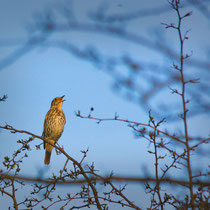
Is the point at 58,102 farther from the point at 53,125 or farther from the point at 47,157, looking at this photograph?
the point at 47,157

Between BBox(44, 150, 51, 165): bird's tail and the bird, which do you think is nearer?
the bird

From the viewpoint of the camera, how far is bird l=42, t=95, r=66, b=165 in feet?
29.0

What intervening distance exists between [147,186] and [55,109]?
245 inches

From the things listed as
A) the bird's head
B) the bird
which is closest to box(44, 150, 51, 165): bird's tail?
the bird

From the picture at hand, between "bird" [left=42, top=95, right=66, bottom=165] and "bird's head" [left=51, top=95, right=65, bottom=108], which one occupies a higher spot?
"bird's head" [left=51, top=95, right=65, bottom=108]

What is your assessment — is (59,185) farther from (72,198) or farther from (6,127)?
(6,127)

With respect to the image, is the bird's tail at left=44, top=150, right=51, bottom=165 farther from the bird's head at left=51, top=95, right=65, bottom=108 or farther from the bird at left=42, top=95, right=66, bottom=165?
the bird's head at left=51, top=95, right=65, bottom=108

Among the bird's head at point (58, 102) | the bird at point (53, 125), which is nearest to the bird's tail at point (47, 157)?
the bird at point (53, 125)

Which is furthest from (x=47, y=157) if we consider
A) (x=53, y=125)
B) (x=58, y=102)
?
(x=58, y=102)

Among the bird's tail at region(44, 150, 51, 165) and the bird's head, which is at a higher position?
the bird's head

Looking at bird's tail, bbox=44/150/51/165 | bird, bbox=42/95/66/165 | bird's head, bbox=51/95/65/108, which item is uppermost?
bird's head, bbox=51/95/65/108

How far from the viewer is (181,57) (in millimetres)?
2666

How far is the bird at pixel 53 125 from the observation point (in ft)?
29.0

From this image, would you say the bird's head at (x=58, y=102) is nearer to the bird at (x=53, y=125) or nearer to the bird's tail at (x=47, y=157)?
the bird at (x=53, y=125)
